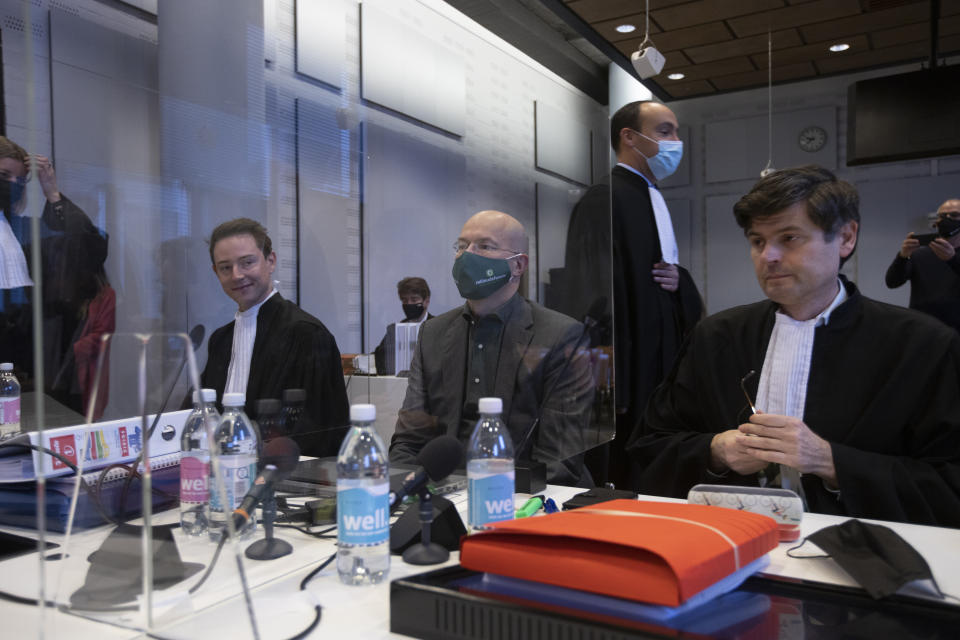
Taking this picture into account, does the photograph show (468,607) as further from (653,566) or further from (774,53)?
(774,53)

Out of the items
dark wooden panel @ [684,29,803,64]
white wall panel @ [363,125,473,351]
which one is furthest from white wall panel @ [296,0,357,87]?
dark wooden panel @ [684,29,803,64]

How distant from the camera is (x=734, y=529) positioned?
32.0 inches

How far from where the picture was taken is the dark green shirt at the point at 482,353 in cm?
175

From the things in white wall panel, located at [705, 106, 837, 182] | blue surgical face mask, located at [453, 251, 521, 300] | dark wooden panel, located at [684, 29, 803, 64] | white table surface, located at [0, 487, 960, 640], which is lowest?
white table surface, located at [0, 487, 960, 640]

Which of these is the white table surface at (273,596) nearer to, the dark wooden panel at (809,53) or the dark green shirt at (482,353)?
the dark green shirt at (482,353)

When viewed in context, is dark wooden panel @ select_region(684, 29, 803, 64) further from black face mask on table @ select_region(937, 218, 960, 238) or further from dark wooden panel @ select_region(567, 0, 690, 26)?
black face mask on table @ select_region(937, 218, 960, 238)

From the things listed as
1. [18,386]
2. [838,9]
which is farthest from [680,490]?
[838,9]

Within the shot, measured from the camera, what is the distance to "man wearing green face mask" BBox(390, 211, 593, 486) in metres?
1.71

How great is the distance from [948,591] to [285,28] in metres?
1.47

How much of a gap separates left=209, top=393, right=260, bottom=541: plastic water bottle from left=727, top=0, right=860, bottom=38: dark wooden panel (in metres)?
3.59

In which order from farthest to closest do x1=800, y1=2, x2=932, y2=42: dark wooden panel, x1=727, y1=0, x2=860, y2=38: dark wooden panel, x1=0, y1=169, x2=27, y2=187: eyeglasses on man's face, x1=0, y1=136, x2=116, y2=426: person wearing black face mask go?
1. x1=800, y1=2, x2=932, y2=42: dark wooden panel
2. x1=727, y1=0, x2=860, y2=38: dark wooden panel
3. x1=0, y1=169, x2=27, y2=187: eyeglasses on man's face
4. x1=0, y1=136, x2=116, y2=426: person wearing black face mask

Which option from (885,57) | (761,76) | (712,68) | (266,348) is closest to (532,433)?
(266,348)

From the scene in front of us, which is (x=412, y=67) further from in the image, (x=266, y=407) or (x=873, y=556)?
(x=873, y=556)

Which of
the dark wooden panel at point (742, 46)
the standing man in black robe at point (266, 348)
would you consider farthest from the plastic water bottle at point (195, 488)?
the dark wooden panel at point (742, 46)
